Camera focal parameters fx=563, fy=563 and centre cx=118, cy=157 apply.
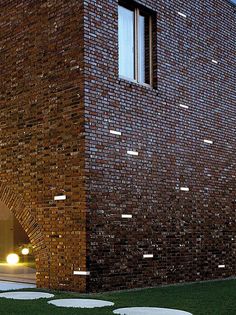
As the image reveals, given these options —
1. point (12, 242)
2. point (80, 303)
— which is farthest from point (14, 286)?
point (12, 242)

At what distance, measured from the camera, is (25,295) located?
28.2 ft

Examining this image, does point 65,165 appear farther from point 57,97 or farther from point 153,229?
point 153,229

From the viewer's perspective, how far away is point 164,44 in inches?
444

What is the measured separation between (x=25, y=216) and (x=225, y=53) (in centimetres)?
624

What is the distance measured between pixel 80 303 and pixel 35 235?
242 cm

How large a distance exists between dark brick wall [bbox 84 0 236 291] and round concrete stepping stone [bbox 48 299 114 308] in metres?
1.06

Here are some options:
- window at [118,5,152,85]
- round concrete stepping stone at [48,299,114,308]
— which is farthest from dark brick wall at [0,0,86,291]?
window at [118,5,152,85]

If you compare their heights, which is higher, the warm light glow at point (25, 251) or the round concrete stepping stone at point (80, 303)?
the warm light glow at point (25, 251)

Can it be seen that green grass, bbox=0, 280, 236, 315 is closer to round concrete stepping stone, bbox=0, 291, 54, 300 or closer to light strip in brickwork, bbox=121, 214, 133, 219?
round concrete stepping stone, bbox=0, 291, 54, 300

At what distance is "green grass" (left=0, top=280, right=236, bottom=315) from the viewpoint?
7.11 meters

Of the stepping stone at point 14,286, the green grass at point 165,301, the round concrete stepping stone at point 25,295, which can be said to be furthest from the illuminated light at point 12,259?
the round concrete stepping stone at point 25,295

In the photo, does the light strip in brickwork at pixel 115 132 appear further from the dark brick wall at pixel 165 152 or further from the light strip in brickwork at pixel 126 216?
the light strip in brickwork at pixel 126 216

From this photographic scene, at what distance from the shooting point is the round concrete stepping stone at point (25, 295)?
8.35 m

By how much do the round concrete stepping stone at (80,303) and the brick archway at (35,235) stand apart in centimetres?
172
